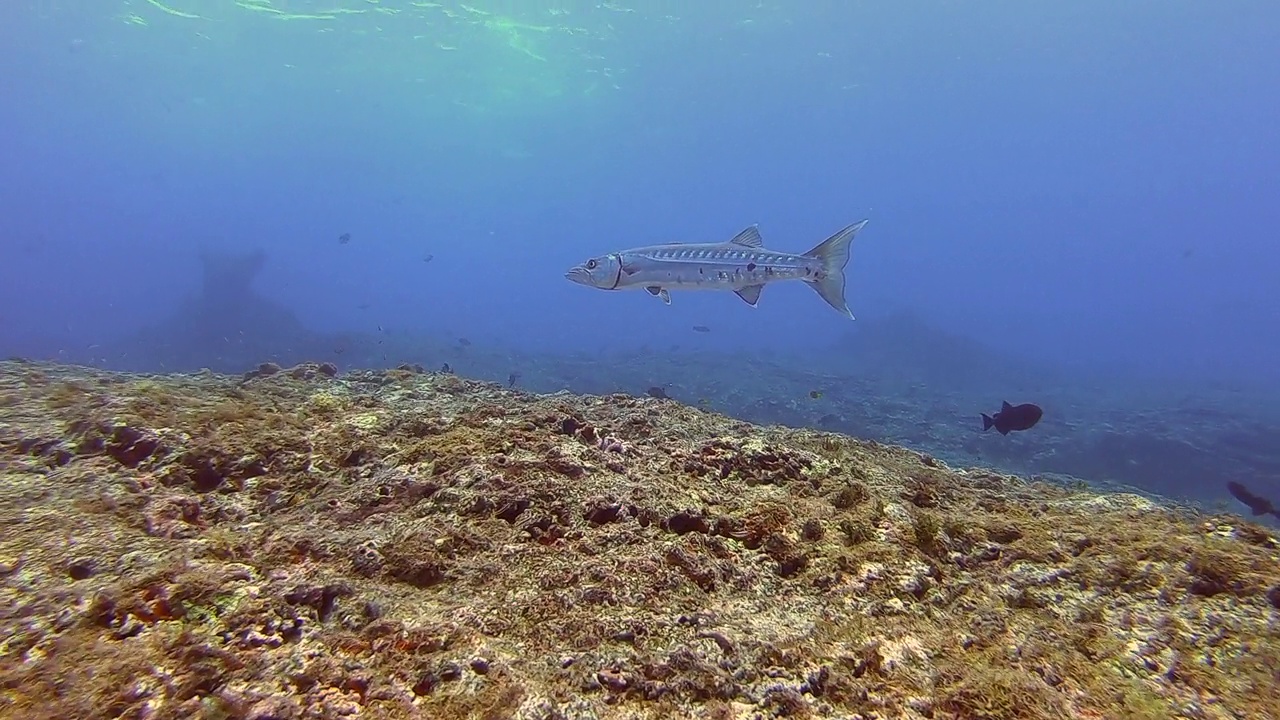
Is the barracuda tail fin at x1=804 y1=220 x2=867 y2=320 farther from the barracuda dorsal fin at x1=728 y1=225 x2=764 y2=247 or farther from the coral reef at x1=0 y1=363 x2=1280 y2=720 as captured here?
the coral reef at x1=0 y1=363 x2=1280 y2=720

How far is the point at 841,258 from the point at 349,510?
682 centimetres

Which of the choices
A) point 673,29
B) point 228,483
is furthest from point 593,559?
point 673,29

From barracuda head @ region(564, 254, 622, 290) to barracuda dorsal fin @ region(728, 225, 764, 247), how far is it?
166 cm

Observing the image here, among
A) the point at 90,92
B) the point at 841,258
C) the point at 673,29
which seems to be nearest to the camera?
the point at 841,258

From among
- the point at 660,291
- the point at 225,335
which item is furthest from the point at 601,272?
the point at 225,335

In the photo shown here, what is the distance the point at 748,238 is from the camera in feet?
26.4

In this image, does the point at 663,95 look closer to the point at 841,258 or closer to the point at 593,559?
the point at 841,258

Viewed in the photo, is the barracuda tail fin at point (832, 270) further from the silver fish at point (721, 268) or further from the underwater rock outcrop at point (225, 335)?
the underwater rock outcrop at point (225, 335)

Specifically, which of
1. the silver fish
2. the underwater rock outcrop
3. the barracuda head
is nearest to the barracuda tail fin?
the silver fish

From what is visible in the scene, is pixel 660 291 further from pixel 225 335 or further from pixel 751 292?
pixel 225 335

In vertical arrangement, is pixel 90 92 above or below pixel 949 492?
above

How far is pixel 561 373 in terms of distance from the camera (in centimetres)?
3159

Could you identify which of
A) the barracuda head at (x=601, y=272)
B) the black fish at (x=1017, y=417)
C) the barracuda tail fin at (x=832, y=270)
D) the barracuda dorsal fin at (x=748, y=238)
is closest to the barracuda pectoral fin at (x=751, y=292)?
the barracuda dorsal fin at (x=748, y=238)

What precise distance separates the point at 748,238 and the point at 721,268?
21.9 inches
